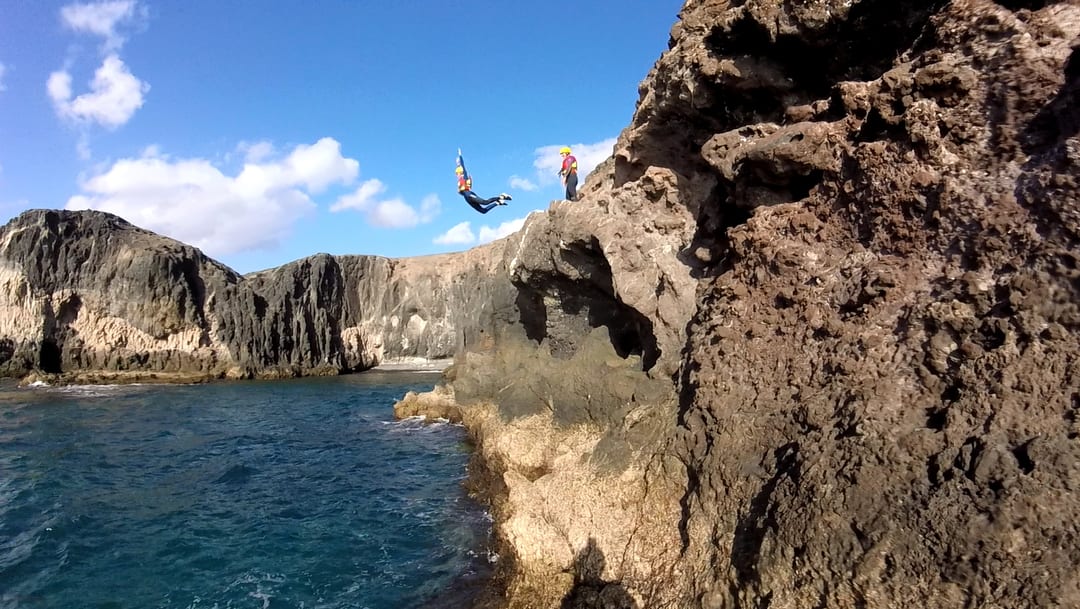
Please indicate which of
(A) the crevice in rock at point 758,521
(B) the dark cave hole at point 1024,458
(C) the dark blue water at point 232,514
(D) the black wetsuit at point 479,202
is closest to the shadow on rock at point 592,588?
(A) the crevice in rock at point 758,521

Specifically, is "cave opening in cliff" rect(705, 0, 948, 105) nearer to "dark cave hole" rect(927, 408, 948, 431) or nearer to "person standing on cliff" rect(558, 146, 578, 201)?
"dark cave hole" rect(927, 408, 948, 431)

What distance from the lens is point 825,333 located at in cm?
666

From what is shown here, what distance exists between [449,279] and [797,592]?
5466 cm

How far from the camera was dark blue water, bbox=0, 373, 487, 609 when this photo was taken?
31.6 feet

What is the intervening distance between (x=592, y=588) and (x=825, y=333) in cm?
396

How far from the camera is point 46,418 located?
25.7 meters

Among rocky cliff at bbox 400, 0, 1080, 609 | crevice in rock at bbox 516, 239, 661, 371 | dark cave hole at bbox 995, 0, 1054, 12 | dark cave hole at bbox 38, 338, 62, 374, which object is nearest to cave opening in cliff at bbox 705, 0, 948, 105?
rocky cliff at bbox 400, 0, 1080, 609

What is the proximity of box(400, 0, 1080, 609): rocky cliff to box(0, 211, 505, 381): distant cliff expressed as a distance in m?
30.7

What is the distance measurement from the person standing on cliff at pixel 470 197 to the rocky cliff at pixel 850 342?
31.1 feet

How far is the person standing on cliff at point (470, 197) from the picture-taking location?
19.7 meters

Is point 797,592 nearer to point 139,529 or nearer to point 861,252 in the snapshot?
point 861,252

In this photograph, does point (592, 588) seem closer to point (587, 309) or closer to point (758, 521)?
point (758, 521)

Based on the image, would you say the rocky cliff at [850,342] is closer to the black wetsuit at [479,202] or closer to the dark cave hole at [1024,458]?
the dark cave hole at [1024,458]

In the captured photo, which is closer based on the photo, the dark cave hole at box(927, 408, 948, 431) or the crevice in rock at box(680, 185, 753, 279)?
the dark cave hole at box(927, 408, 948, 431)
